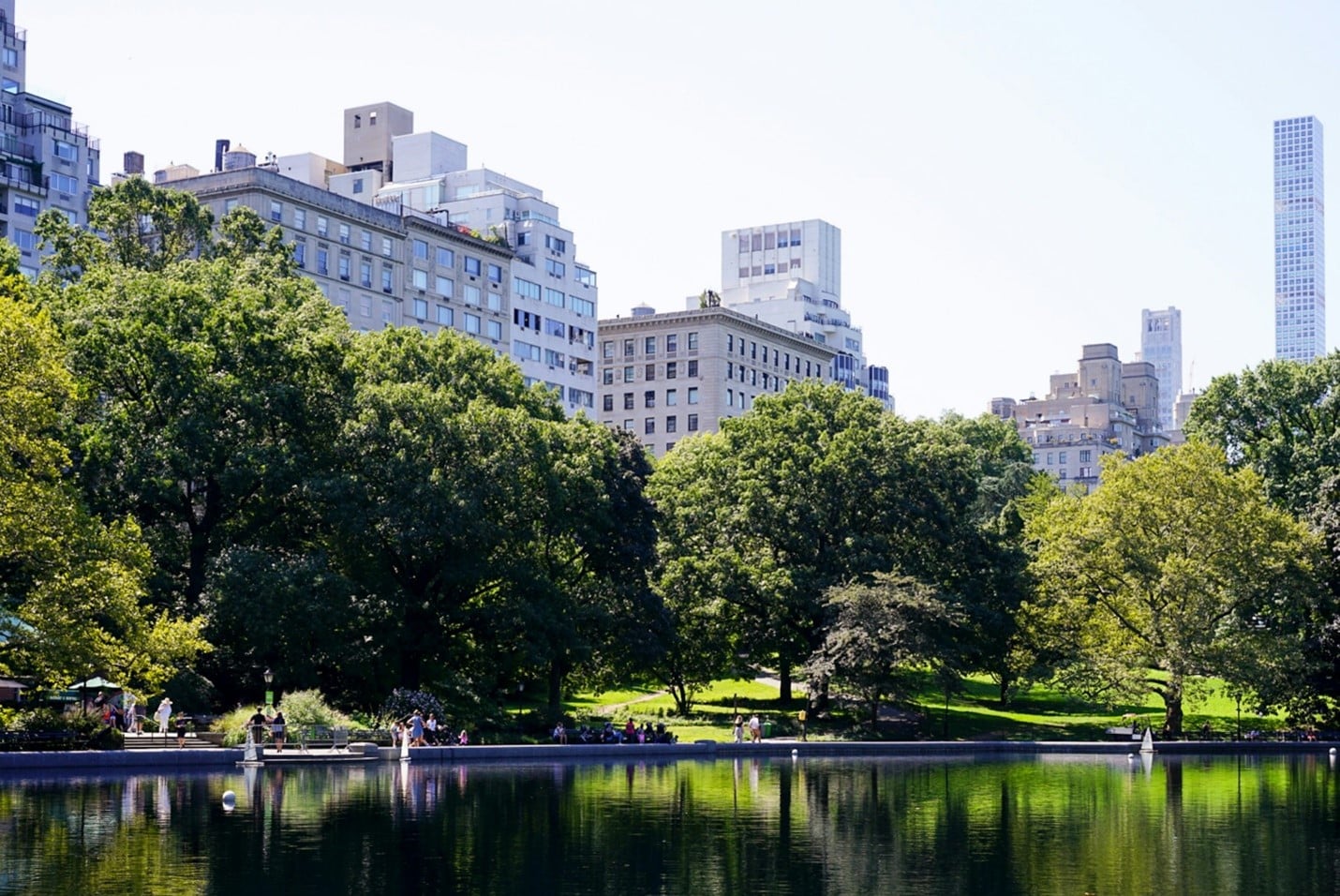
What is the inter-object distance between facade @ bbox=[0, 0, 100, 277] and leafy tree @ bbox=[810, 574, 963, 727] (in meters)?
66.4

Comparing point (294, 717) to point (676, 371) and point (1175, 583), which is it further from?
point (676, 371)

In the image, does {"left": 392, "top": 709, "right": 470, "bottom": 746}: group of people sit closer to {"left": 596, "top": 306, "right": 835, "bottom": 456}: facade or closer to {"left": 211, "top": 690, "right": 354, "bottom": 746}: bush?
{"left": 211, "top": 690, "right": 354, "bottom": 746}: bush

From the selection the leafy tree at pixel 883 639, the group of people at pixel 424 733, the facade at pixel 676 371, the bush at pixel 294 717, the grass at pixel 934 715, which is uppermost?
the facade at pixel 676 371

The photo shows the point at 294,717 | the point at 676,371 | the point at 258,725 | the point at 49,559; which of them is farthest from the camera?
the point at 676,371

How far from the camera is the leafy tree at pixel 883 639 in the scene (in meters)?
83.5

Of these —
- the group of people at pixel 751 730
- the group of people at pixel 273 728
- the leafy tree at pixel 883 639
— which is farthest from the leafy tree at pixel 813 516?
the group of people at pixel 273 728

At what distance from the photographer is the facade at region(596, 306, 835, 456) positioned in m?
178

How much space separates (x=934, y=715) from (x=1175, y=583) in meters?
15.3

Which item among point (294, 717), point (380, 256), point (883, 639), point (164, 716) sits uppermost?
point (380, 256)

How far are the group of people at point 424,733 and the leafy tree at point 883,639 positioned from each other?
22.0 m

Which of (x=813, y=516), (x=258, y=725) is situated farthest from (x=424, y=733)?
(x=813, y=516)

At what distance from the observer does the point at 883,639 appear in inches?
3295

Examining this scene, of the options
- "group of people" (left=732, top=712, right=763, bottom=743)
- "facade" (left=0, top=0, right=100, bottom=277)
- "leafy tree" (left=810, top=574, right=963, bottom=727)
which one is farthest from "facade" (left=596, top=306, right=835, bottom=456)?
"group of people" (left=732, top=712, right=763, bottom=743)

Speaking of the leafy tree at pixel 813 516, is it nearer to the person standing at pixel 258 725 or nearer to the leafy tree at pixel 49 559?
the person standing at pixel 258 725
